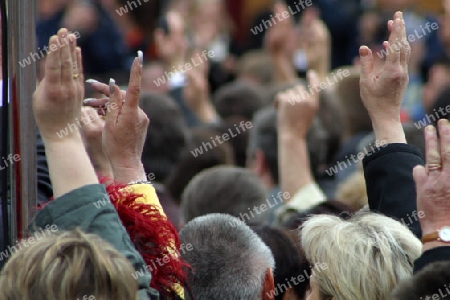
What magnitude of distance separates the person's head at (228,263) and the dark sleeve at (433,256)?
1.84ft

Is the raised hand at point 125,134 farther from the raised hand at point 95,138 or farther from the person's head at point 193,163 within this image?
the person's head at point 193,163

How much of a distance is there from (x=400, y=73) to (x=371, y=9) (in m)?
7.88

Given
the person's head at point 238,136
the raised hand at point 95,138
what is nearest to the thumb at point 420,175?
the raised hand at point 95,138

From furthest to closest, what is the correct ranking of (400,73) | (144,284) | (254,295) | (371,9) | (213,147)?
(371,9) → (213,147) → (400,73) → (254,295) → (144,284)

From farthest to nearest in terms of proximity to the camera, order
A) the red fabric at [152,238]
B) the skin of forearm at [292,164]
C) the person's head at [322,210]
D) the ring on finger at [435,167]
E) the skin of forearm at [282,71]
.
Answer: the skin of forearm at [282,71] < the skin of forearm at [292,164] < the person's head at [322,210] < the red fabric at [152,238] < the ring on finger at [435,167]

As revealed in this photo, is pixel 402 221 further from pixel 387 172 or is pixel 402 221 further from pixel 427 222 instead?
pixel 427 222

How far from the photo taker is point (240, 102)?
6.07 m

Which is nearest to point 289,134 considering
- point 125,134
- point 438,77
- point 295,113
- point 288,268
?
point 295,113

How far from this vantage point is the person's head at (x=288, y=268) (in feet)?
9.46

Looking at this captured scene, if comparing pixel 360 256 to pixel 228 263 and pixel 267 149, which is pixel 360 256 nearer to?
pixel 228 263

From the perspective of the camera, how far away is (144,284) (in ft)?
6.86

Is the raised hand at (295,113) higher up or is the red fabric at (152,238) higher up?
the raised hand at (295,113)

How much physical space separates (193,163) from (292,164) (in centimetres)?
78

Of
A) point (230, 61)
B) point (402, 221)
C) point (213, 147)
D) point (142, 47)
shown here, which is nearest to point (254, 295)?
point (402, 221)
